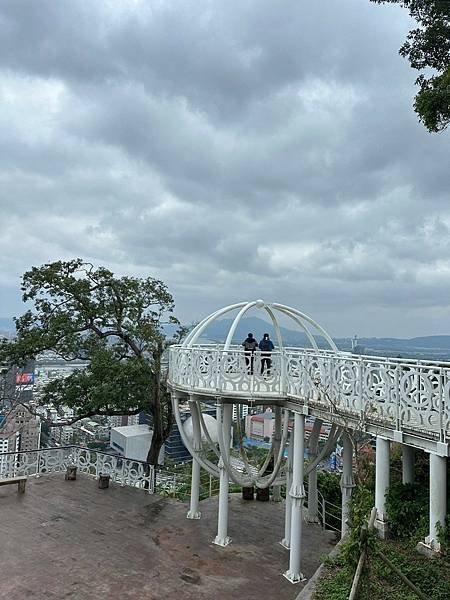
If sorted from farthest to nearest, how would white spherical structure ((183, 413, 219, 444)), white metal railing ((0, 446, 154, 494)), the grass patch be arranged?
1. white metal railing ((0, 446, 154, 494))
2. white spherical structure ((183, 413, 219, 444))
3. the grass patch

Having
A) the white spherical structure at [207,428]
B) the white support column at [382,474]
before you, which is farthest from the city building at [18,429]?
the white support column at [382,474]

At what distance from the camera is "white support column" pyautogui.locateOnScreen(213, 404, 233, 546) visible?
9695 millimetres

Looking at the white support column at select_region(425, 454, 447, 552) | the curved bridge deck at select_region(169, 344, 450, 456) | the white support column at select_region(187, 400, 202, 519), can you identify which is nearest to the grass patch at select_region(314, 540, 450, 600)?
the white support column at select_region(425, 454, 447, 552)

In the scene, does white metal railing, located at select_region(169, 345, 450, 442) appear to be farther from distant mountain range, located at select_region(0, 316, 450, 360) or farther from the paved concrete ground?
the paved concrete ground

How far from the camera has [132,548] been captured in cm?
902

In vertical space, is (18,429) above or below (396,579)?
below

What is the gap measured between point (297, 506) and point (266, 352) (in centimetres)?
303

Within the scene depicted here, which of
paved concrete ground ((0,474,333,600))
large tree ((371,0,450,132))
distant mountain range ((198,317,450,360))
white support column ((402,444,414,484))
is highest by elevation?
large tree ((371,0,450,132))

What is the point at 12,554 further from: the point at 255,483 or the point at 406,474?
the point at 406,474

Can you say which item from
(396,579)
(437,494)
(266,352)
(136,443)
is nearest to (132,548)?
(266,352)

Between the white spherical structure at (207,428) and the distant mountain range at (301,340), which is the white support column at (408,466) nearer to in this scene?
the distant mountain range at (301,340)

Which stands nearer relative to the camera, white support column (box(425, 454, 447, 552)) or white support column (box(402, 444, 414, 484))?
white support column (box(425, 454, 447, 552))

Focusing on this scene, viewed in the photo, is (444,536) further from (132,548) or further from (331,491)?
(331,491)

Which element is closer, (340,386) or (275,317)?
(340,386)
